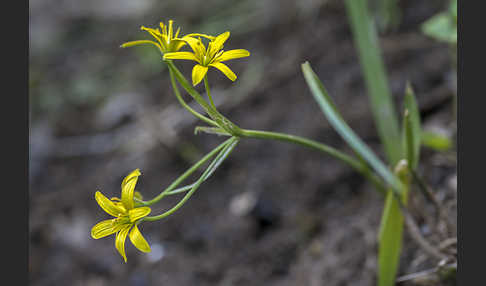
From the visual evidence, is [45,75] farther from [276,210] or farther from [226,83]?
[276,210]

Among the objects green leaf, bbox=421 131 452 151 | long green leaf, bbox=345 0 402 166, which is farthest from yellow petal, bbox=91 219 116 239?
green leaf, bbox=421 131 452 151

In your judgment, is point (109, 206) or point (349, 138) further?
point (349, 138)

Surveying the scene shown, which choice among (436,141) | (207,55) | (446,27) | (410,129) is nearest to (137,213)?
(207,55)

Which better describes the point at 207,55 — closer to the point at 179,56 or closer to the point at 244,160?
the point at 179,56

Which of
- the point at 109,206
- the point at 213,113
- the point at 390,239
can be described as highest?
the point at 213,113

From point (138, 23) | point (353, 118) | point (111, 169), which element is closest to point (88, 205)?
point (111, 169)

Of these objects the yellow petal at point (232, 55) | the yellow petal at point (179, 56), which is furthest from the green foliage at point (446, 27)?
the yellow petal at point (179, 56)

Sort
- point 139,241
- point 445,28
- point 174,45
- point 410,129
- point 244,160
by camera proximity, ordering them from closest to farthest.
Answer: point 139,241 → point 174,45 → point 410,129 → point 445,28 → point 244,160
